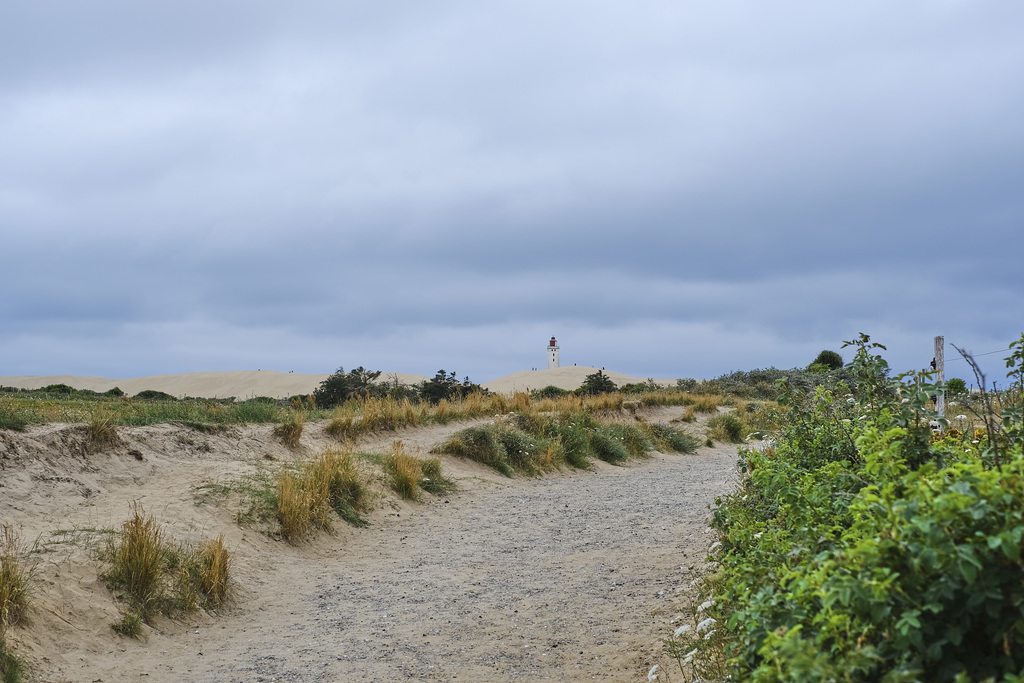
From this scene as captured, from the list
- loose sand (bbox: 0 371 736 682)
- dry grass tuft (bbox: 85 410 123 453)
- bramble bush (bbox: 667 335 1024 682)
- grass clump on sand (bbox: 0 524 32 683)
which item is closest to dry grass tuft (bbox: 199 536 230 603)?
loose sand (bbox: 0 371 736 682)

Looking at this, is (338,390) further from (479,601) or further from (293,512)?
(479,601)

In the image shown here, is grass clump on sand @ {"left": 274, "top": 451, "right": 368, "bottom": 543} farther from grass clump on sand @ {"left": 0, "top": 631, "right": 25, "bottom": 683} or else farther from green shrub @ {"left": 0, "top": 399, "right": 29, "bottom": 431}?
grass clump on sand @ {"left": 0, "top": 631, "right": 25, "bottom": 683}

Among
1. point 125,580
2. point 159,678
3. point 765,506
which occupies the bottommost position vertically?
point 159,678

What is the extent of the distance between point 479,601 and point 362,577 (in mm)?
1764

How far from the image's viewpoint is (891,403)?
17.8 ft

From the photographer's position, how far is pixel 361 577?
323 inches

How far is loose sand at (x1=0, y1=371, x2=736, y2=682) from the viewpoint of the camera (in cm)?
566

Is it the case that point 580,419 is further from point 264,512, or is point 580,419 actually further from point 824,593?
point 824,593

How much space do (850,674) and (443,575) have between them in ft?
20.0

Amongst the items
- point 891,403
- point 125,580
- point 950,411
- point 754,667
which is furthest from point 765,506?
point 950,411

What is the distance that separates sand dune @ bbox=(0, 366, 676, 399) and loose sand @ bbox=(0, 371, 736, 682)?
1624 inches

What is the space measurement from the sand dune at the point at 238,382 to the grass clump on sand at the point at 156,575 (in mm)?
44124

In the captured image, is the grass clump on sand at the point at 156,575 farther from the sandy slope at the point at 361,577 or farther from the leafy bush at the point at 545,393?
the leafy bush at the point at 545,393

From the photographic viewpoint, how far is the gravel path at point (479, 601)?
5.56 meters
